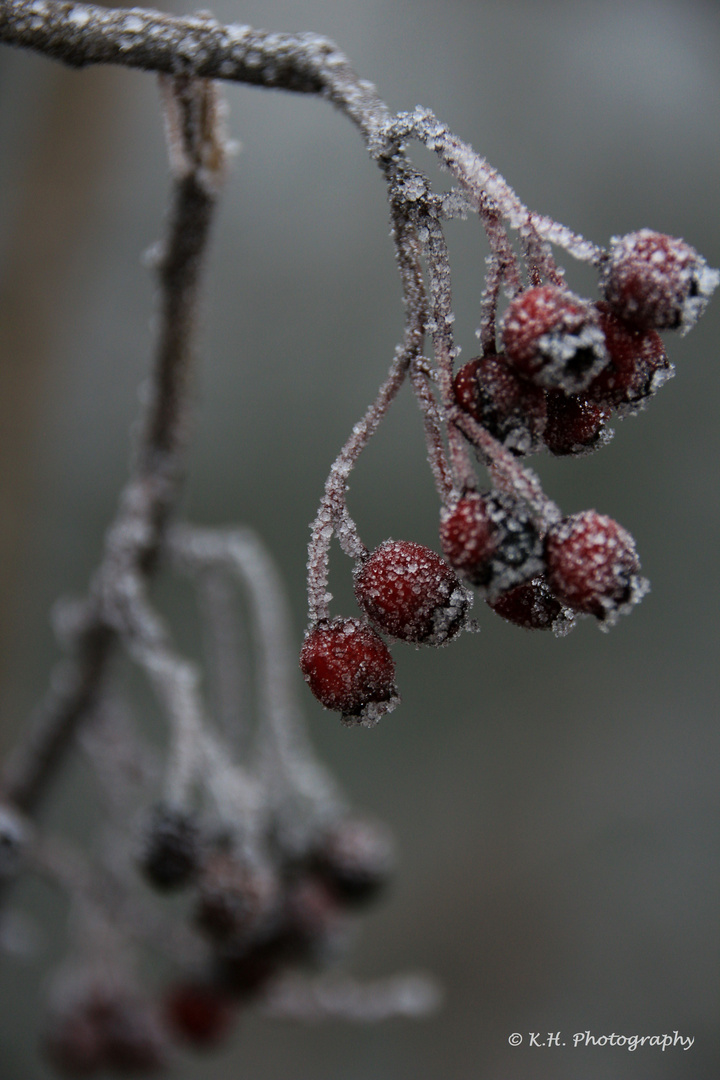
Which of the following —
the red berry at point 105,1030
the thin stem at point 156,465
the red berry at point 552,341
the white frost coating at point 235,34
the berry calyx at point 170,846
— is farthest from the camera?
the red berry at point 105,1030

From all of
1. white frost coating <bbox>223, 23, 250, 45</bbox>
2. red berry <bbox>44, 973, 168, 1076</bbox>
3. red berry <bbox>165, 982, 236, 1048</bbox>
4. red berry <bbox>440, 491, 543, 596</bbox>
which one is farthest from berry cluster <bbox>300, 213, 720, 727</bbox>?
red berry <bbox>44, 973, 168, 1076</bbox>

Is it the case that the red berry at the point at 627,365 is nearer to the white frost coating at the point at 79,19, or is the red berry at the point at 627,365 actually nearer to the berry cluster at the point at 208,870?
the white frost coating at the point at 79,19

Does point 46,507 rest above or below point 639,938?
above

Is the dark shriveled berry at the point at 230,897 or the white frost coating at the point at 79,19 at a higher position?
the white frost coating at the point at 79,19

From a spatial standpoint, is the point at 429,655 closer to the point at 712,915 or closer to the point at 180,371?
the point at 712,915

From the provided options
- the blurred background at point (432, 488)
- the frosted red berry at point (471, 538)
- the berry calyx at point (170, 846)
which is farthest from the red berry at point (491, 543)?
the blurred background at point (432, 488)

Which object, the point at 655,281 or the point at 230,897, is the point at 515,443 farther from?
the point at 230,897

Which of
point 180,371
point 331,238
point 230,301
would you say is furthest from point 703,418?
point 180,371
